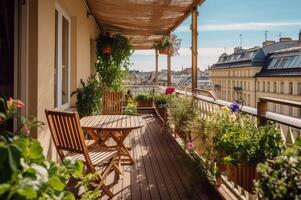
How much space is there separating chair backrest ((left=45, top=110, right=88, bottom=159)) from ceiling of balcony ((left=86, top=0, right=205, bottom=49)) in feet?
11.1

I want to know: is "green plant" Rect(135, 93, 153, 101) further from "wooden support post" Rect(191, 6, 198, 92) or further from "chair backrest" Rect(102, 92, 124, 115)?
"wooden support post" Rect(191, 6, 198, 92)

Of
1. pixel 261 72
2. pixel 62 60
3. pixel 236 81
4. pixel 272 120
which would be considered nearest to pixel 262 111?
pixel 272 120

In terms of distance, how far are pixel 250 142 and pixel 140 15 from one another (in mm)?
5339

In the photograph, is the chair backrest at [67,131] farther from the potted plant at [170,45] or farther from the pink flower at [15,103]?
the potted plant at [170,45]

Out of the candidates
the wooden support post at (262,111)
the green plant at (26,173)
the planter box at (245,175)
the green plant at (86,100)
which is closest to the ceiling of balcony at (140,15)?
the green plant at (86,100)

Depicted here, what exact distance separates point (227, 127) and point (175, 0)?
3.47 m

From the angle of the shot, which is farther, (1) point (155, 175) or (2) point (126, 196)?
(1) point (155, 175)

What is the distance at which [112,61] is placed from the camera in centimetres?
854

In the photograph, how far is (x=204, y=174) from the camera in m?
3.37

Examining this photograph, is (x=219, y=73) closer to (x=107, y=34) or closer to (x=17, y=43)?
(x=107, y=34)

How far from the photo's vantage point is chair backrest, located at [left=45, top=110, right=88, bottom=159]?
2.94 m

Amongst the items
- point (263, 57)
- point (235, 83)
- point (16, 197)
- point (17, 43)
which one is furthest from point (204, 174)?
point (235, 83)

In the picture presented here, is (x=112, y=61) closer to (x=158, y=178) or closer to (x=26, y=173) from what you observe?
(x=158, y=178)

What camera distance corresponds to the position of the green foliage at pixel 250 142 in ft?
7.54
